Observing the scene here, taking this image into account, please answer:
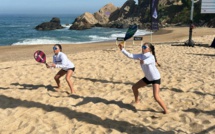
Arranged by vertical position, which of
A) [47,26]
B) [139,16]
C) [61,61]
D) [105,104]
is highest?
[61,61]

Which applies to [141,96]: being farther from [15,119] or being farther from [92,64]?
[92,64]

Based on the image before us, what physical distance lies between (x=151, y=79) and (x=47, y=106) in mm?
2377

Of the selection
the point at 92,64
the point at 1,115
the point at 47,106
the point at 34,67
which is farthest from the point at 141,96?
the point at 34,67

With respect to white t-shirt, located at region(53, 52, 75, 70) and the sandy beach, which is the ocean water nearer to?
the sandy beach

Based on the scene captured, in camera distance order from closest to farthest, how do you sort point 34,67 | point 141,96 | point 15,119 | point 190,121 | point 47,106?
point 190,121
point 15,119
point 47,106
point 141,96
point 34,67

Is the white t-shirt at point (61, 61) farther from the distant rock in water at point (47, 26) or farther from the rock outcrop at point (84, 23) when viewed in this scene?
the distant rock in water at point (47, 26)

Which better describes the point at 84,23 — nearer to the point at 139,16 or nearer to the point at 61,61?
the point at 139,16

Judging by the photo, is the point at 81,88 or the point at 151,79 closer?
the point at 151,79

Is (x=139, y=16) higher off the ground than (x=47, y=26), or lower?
higher

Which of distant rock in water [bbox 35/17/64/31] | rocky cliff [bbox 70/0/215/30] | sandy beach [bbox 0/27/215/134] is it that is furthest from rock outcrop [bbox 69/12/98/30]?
sandy beach [bbox 0/27/215/134]

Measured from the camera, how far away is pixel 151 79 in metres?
5.22

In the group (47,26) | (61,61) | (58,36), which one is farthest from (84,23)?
(61,61)

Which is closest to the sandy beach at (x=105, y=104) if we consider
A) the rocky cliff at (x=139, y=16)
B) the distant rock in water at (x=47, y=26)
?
the rocky cliff at (x=139, y=16)

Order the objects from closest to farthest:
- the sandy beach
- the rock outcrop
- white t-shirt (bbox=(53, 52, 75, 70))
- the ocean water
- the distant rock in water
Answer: the sandy beach, white t-shirt (bbox=(53, 52, 75, 70)), the ocean water, the distant rock in water, the rock outcrop
